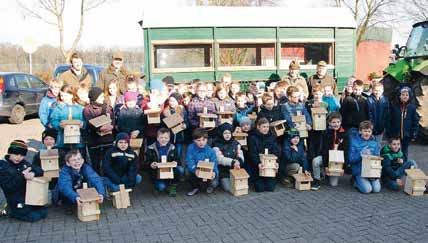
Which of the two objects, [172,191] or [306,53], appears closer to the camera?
[172,191]

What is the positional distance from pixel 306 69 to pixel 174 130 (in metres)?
5.95

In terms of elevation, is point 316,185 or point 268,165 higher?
point 268,165

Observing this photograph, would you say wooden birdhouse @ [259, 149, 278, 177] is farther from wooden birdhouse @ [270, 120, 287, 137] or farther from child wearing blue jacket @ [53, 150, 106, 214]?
child wearing blue jacket @ [53, 150, 106, 214]

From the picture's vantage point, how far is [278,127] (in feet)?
21.8

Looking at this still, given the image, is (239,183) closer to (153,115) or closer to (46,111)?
(153,115)

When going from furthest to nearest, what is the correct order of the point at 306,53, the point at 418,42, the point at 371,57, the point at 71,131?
the point at 371,57 < the point at 306,53 < the point at 418,42 < the point at 71,131

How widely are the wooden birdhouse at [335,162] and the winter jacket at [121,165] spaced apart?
2842 mm

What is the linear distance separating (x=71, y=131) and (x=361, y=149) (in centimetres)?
412

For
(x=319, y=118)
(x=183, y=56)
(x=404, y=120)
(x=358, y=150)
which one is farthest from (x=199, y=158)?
(x=183, y=56)

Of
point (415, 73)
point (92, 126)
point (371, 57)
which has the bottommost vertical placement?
point (92, 126)

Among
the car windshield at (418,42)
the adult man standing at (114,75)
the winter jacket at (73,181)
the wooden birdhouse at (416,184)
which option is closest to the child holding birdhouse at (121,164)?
the winter jacket at (73,181)

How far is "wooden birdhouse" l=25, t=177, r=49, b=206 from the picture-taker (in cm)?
516

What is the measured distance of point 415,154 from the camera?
8531 mm

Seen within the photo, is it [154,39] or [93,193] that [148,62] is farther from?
[93,193]
